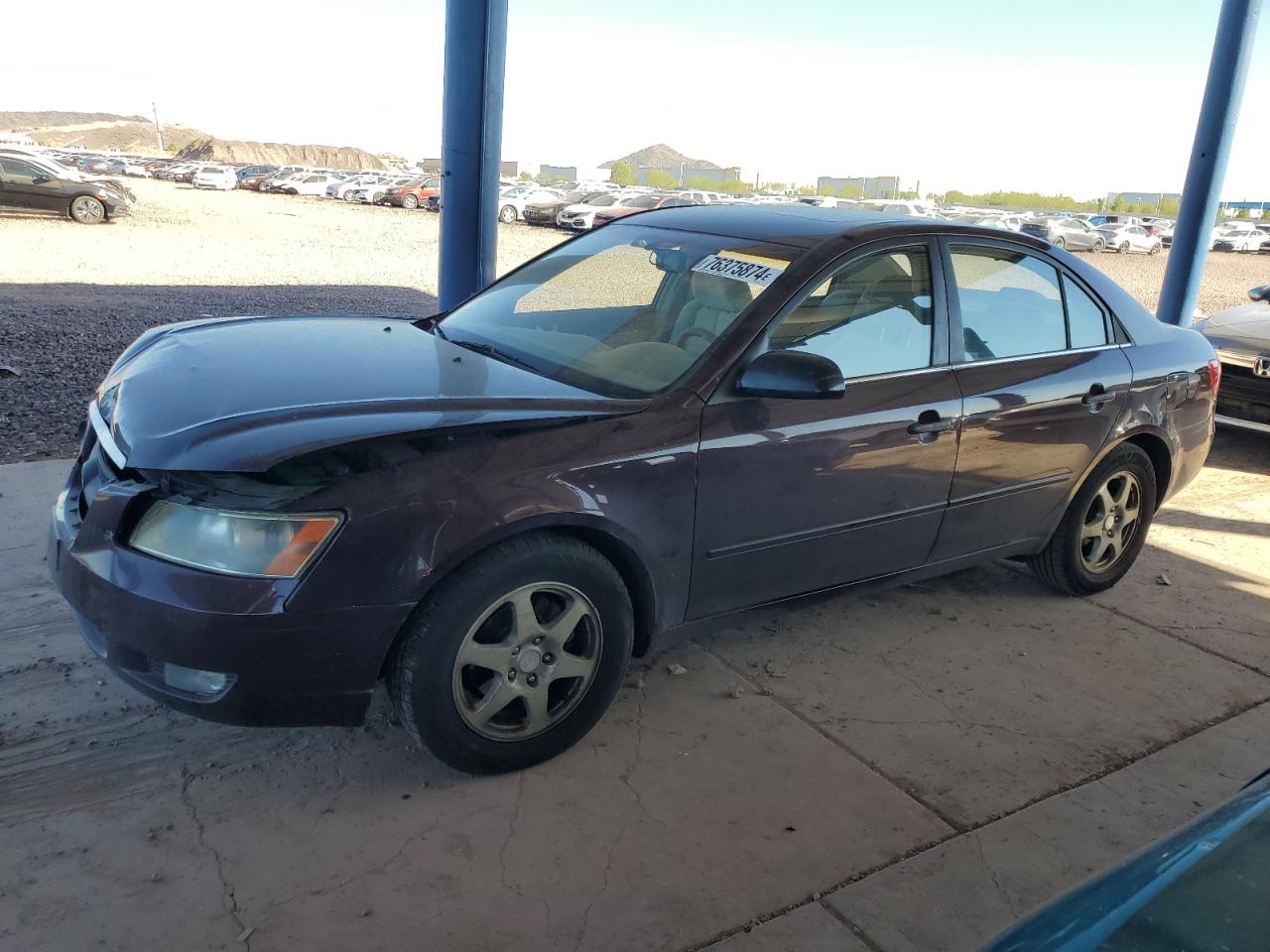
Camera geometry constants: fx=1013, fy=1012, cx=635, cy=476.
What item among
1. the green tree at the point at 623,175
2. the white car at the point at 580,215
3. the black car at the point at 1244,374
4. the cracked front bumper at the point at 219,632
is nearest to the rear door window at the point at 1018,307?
the cracked front bumper at the point at 219,632

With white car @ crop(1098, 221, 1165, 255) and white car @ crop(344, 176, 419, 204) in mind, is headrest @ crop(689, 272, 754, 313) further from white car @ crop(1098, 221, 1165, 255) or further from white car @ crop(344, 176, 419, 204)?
white car @ crop(344, 176, 419, 204)

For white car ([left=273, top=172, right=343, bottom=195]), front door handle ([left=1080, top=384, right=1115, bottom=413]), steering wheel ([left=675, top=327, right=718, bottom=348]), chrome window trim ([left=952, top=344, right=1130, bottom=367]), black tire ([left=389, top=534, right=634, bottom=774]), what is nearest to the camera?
black tire ([left=389, top=534, right=634, bottom=774])

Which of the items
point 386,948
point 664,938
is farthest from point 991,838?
point 386,948

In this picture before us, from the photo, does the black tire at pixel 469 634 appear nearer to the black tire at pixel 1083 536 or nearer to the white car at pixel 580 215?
the black tire at pixel 1083 536

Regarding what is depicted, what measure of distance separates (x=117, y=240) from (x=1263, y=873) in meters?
20.9

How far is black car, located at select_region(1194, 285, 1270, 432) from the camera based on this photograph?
7137 millimetres

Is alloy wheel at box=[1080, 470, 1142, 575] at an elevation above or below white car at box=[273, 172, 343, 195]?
below

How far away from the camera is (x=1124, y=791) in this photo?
3217mm

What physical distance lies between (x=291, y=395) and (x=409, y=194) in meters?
40.2

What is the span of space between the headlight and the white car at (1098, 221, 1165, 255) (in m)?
41.5

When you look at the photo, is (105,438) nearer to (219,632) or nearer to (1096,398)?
Answer: (219,632)

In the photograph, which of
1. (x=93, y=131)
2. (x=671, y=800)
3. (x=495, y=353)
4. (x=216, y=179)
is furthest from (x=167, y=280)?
(x=93, y=131)

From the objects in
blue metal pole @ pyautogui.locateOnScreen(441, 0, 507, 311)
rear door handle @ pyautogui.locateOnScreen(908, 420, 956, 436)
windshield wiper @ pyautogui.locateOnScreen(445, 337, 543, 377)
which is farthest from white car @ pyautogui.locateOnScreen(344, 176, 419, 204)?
rear door handle @ pyautogui.locateOnScreen(908, 420, 956, 436)

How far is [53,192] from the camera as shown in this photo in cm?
2120
